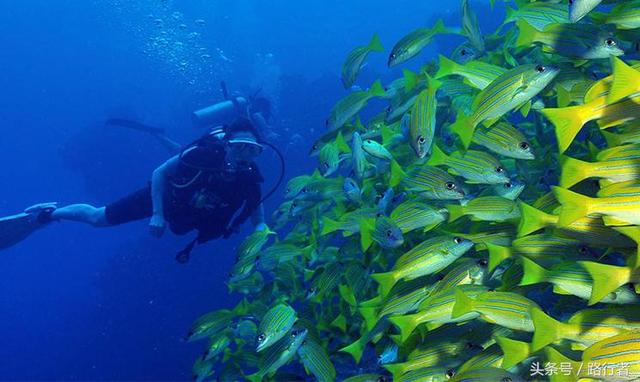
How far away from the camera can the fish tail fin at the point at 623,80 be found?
1.76 meters

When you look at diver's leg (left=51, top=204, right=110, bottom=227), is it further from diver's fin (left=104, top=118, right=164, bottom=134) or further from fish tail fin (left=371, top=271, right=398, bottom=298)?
fish tail fin (left=371, top=271, right=398, bottom=298)

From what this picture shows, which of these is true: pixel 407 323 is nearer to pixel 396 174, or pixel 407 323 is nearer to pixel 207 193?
pixel 396 174

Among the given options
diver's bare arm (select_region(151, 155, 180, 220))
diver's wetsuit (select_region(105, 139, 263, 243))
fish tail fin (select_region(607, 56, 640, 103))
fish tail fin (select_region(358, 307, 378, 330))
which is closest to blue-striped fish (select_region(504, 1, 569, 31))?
fish tail fin (select_region(607, 56, 640, 103))

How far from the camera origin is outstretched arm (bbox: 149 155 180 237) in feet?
25.2

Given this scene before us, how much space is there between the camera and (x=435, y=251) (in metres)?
2.75

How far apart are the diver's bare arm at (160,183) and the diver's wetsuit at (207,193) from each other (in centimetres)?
17

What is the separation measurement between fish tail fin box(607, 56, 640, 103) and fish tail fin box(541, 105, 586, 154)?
19cm

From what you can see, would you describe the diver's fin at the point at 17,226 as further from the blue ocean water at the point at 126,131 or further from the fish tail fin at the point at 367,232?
the fish tail fin at the point at 367,232

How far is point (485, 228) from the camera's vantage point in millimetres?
2938

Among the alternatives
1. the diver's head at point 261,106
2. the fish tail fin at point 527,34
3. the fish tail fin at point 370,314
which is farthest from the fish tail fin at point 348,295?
the diver's head at point 261,106

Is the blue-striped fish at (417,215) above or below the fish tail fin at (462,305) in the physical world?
above

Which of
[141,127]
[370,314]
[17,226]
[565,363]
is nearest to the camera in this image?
[565,363]

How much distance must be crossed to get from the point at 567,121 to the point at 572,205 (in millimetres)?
427

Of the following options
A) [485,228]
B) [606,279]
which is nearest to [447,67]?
[485,228]
